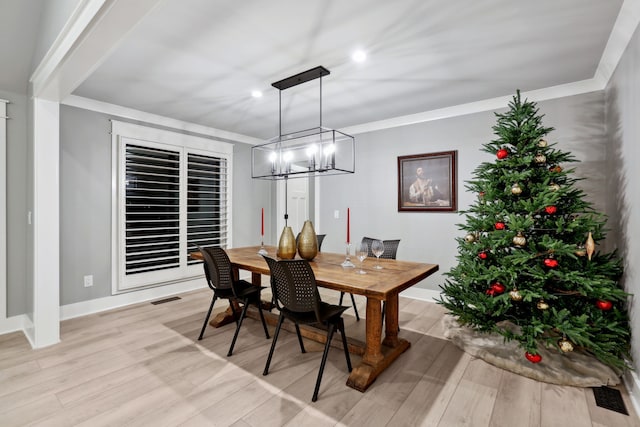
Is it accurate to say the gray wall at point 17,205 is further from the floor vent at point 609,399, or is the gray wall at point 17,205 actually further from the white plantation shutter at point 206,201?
the floor vent at point 609,399

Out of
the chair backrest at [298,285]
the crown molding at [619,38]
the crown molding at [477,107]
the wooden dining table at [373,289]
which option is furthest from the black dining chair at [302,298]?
the crown molding at [477,107]

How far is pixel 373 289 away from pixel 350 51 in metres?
1.85

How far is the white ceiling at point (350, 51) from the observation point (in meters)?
1.95

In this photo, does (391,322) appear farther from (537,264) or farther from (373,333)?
(537,264)

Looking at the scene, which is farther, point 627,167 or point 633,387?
point 627,167

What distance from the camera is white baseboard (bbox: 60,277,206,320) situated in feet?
11.3

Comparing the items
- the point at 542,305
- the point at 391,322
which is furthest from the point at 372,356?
the point at 542,305

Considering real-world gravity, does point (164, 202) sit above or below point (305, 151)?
below

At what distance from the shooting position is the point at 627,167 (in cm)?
221

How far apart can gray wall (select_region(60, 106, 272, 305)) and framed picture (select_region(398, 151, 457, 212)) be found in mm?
3743

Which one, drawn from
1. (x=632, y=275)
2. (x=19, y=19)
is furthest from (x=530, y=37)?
(x=19, y=19)

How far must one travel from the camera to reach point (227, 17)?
2016mm

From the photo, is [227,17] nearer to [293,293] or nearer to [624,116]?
[293,293]

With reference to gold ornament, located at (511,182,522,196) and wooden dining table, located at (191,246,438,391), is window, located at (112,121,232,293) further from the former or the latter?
gold ornament, located at (511,182,522,196)
